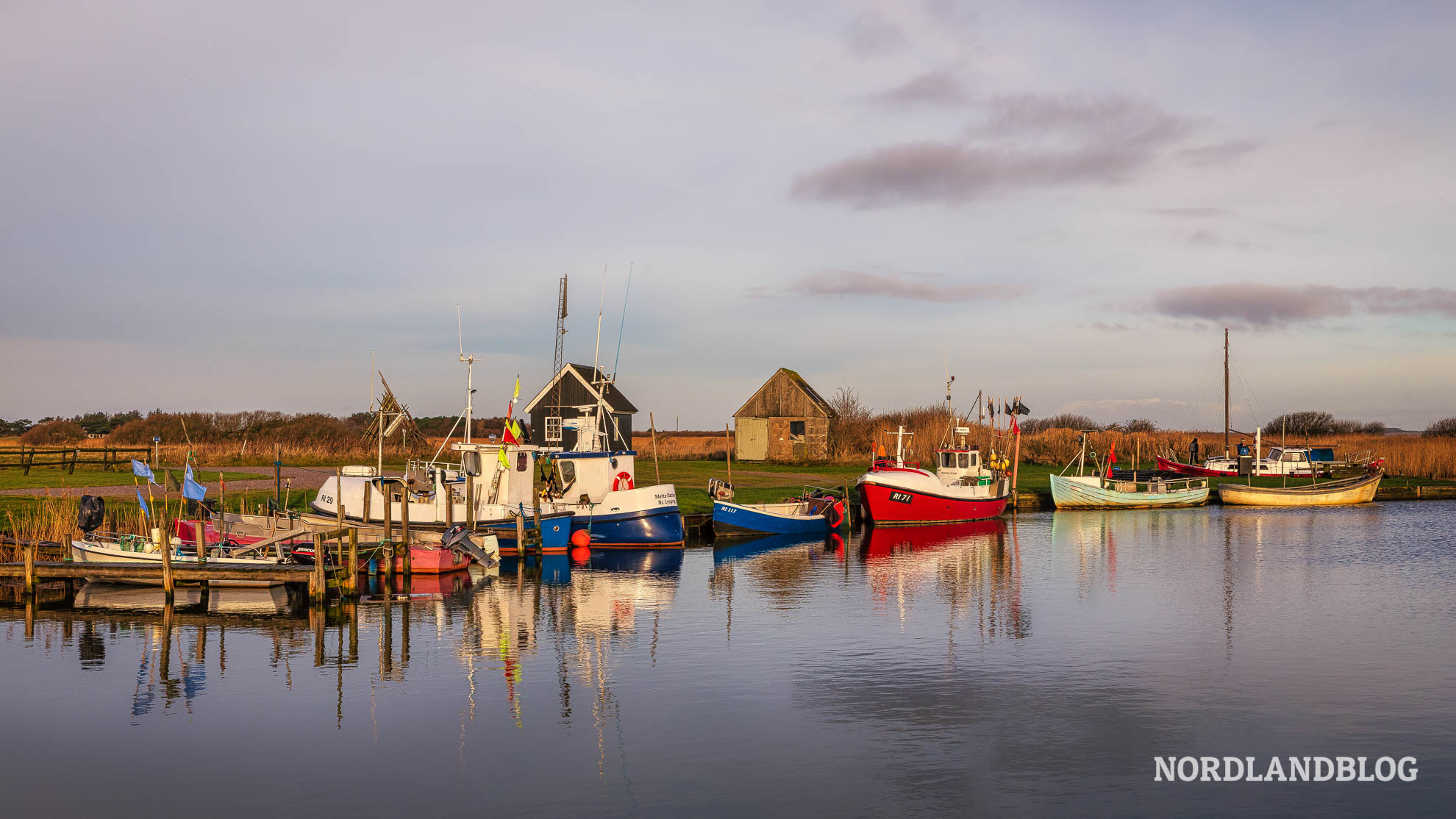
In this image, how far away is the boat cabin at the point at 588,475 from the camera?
1485 inches

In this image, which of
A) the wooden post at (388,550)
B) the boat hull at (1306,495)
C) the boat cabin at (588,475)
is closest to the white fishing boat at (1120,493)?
the boat hull at (1306,495)

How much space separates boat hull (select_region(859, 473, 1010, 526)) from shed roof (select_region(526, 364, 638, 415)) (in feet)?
68.1

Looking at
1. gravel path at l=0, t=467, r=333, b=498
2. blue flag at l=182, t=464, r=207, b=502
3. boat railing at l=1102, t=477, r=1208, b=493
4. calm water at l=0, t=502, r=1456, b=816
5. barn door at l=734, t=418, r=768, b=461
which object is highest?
barn door at l=734, t=418, r=768, b=461

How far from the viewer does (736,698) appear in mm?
17594

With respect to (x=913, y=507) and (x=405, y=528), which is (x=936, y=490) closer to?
(x=913, y=507)

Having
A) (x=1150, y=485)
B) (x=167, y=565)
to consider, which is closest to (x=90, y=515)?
(x=167, y=565)

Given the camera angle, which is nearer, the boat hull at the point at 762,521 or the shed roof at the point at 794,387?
the boat hull at the point at 762,521

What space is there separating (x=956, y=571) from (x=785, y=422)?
43692mm

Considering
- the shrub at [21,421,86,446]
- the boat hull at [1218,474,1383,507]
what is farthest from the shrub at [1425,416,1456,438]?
the shrub at [21,421,86,446]

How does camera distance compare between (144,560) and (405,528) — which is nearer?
(144,560)

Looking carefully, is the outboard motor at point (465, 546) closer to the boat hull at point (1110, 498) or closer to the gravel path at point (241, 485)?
the gravel path at point (241, 485)

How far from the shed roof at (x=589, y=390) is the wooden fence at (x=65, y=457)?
841 inches

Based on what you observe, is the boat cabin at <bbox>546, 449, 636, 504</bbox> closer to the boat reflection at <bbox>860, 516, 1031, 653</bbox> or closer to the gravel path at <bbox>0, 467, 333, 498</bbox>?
the boat reflection at <bbox>860, 516, 1031, 653</bbox>

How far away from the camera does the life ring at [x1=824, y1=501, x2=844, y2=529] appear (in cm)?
4631
